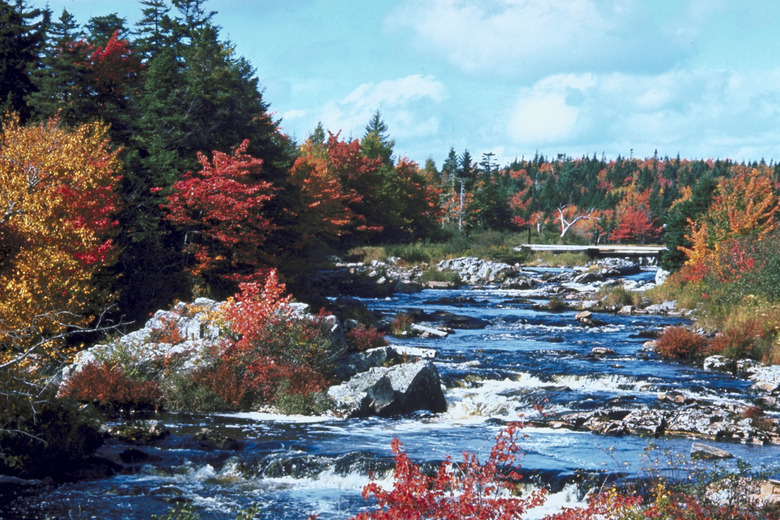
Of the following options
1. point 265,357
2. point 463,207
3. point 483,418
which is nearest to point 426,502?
point 483,418

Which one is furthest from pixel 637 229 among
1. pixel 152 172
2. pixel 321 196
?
pixel 152 172

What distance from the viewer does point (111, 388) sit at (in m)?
16.8

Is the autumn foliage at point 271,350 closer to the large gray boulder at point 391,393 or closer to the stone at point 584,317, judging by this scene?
the large gray boulder at point 391,393

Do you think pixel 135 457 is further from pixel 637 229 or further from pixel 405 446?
pixel 637 229

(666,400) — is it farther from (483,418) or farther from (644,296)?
(644,296)

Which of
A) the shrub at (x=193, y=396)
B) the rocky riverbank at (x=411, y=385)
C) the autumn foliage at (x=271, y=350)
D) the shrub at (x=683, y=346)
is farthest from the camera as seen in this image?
the shrub at (x=683, y=346)

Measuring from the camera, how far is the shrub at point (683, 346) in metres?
23.7

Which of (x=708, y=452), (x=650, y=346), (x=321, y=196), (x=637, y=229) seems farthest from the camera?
(x=637, y=229)

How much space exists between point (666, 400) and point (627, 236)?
92.3 m

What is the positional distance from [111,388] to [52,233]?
5.20m

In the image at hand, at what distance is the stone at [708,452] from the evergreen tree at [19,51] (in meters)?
32.8

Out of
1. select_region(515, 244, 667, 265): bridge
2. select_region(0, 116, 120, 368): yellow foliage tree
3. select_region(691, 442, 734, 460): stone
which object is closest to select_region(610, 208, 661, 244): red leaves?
select_region(515, 244, 667, 265): bridge

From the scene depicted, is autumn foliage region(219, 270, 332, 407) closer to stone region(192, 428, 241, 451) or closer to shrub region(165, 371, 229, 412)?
shrub region(165, 371, 229, 412)

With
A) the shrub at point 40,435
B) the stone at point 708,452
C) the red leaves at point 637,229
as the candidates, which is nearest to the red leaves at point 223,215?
the shrub at point 40,435
